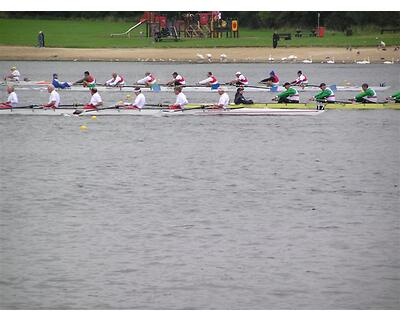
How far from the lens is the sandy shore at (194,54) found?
64.6 m

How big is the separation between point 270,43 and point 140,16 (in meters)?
12.8

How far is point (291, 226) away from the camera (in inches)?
940

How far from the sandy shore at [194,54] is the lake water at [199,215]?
76.6 ft

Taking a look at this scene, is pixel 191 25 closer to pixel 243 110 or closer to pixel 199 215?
pixel 243 110

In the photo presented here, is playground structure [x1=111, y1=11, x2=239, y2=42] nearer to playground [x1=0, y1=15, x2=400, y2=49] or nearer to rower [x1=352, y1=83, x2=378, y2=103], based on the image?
playground [x1=0, y1=15, x2=400, y2=49]

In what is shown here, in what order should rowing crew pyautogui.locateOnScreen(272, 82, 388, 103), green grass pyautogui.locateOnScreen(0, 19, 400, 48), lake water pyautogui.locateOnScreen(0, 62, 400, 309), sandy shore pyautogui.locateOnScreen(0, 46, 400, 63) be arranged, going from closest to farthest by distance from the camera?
lake water pyautogui.locateOnScreen(0, 62, 400, 309) < rowing crew pyautogui.locateOnScreen(272, 82, 388, 103) < sandy shore pyautogui.locateOnScreen(0, 46, 400, 63) < green grass pyautogui.locateOnScreen(0, 19, 400, 48)

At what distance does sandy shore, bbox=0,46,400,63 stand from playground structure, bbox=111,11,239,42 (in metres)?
3.76

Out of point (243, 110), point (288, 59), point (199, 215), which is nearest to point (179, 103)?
point (243, 110)

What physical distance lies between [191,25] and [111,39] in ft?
18.1

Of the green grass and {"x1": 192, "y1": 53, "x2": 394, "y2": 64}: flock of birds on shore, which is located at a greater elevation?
the green grass

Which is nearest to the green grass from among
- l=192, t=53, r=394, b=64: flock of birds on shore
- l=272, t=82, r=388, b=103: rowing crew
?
Result: l=192, t=53, r=394, b=64: flock of birds on shore

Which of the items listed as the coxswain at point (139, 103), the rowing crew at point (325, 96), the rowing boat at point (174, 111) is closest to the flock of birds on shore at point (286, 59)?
the rowing crew at point (325, 96)

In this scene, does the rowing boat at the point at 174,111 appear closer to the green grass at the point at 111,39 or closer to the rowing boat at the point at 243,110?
the rowing boat at the point at 243,110

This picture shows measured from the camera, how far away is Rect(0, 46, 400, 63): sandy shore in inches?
2545
